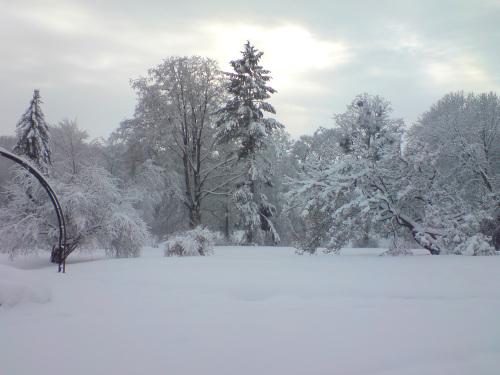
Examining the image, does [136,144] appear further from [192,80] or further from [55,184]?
[55,184]

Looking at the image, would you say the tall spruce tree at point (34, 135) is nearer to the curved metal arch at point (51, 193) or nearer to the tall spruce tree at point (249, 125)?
the curved metal arch at point (51, 193)

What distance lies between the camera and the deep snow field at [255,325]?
3.67m

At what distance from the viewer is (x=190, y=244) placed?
15242 mm

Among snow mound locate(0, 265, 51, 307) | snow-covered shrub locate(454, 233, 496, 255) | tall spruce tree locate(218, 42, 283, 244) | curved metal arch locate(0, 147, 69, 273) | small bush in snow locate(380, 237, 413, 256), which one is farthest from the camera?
tall spruce tree locate(218, 42, 283, 244)

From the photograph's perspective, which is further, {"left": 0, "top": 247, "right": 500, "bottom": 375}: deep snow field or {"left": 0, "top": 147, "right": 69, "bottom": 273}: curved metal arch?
{"left": 0, "top": 147, "right": 69, "bottom": 273}: curved metal arch

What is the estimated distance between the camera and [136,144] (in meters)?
27.6

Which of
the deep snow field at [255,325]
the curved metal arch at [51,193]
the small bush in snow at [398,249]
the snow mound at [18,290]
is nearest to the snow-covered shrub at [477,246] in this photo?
the small bush in snow at [398,249]

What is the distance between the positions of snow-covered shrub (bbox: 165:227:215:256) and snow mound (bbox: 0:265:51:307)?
902cm

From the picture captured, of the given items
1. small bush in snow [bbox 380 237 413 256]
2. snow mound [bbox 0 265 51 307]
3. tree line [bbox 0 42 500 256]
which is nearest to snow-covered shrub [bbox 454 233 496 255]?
tree line [bbox 0 42 500 256]

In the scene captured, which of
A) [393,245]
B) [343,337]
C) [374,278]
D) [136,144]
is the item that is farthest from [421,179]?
[136,144]

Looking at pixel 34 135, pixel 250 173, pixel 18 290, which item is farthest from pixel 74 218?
pixel 250 173

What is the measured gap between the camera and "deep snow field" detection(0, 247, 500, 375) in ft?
12.0

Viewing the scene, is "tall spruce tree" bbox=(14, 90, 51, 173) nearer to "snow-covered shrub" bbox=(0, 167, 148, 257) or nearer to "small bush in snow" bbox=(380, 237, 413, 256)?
"snow-covered shrub" bbox=(0, 167, 148, 257)

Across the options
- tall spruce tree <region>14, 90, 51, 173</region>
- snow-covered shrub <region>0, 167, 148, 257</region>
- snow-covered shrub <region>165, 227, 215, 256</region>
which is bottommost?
snow-covered shrub <region>165, 227, 215, 256</region>
